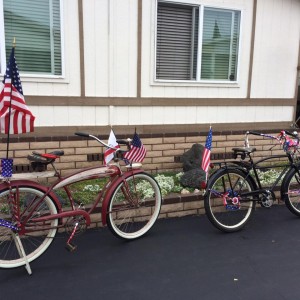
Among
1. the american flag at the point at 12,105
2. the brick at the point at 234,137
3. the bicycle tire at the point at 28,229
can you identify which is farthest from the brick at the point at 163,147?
the american flag at the point at 12,105

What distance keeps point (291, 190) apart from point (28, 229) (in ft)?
10.4

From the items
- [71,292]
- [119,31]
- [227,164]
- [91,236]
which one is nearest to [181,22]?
[119,31]

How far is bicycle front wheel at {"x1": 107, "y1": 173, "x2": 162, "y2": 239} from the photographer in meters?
3.49

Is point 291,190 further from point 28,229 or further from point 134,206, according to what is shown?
point 28,229

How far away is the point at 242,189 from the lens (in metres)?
3.94

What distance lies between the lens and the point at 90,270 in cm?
301

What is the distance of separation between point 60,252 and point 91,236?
A: 444mm

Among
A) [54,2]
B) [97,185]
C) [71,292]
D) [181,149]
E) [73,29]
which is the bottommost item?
[71,292]

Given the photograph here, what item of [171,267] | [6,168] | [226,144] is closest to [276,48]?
[226,144]

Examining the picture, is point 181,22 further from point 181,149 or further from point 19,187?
point 19,187

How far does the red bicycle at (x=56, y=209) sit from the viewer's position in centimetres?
292

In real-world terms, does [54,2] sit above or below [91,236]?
above

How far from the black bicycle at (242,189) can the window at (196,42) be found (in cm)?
211

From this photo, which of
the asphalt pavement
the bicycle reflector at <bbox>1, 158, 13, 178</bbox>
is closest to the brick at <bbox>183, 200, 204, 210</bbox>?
the asphalt pavement
